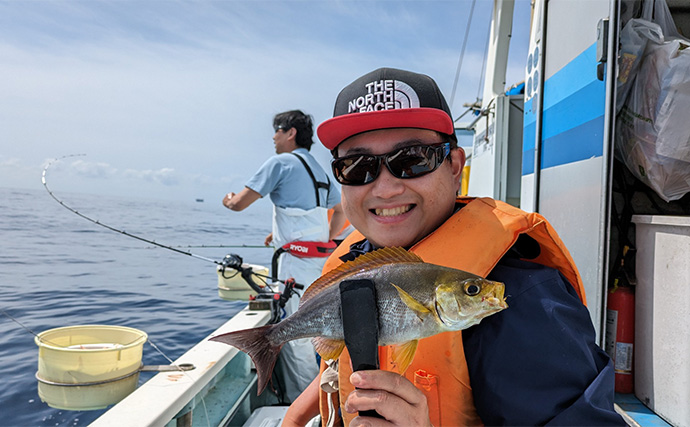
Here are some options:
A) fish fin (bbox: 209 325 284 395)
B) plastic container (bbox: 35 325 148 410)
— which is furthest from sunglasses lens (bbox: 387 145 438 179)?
→ plastic container (bbox: 35 325 148 410)

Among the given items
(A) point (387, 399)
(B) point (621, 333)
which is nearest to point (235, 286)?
(B) point (621, 333)

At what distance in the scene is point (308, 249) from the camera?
15.0 ft

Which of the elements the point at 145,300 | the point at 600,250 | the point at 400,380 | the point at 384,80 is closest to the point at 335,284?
the point at 400,380

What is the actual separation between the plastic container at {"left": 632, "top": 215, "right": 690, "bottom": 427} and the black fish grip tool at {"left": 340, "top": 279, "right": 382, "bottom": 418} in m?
2.06

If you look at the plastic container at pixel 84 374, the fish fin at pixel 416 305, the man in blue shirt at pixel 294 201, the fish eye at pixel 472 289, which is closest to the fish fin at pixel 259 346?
the fish fin at pixel 416 305

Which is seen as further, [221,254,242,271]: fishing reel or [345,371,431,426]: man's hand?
[221,254,242,271]: fishing reel

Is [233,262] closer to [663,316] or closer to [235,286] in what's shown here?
[235,286]

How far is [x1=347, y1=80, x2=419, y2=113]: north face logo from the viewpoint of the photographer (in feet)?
4.50

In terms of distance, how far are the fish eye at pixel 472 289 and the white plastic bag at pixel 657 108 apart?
7.57 ft

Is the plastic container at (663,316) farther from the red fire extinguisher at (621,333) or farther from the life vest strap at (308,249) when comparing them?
the life vest strap at (308,249)

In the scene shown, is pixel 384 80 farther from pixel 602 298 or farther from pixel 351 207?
pixel 602 298

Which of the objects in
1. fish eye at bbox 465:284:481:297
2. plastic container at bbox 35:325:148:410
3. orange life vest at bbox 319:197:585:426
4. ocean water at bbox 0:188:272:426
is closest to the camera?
fish eye at bbox 465:284:481:297

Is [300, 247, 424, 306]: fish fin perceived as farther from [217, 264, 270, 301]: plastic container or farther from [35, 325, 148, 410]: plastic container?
[217, 264, 270, 301]: plastic container

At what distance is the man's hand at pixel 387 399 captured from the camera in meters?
1.00
